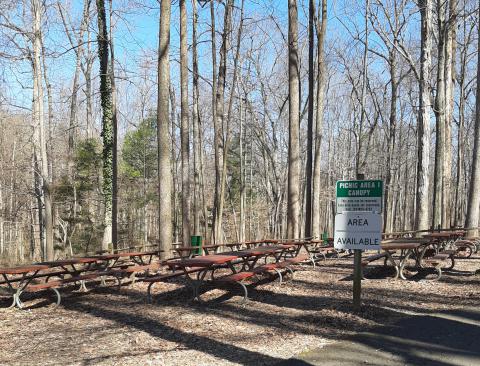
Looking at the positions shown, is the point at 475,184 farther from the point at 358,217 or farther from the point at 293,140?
the point at 358,217

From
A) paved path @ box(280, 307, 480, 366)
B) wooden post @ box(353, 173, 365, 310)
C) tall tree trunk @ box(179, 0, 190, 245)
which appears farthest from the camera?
tall tree trunk @ box(179, 0, 190, 245)

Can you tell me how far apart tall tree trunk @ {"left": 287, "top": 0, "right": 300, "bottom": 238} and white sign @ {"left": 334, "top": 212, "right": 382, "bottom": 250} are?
7138 mm

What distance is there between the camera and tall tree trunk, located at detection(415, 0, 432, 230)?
37.1 ft

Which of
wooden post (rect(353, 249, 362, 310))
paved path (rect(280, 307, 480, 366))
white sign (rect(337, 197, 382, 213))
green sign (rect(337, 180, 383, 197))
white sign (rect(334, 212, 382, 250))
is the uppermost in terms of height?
green sign (rect(337, 180, 383, 197))

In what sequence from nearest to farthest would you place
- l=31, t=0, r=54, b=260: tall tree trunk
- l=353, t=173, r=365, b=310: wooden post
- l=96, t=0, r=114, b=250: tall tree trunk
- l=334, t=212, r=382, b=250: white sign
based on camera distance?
1. l=334, t=212, r=382, b=250: white sign
2. l=353, t=173, r=365, b=310: wooden post
3. l=31, t=0, r=54, b=260: tall tree trunk
4. l=96, t=0, r=114, b=250: tall tree trunk

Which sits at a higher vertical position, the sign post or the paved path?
the sign post

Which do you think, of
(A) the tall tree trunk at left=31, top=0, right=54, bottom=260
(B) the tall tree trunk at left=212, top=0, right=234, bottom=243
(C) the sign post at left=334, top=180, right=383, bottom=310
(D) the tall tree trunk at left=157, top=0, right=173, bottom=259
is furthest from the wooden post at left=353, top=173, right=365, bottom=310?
(A) the tall tree trunk at left=31, top=0, right=54, bottom=260

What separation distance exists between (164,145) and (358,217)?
516 cm

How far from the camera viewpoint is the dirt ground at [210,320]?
425 cm

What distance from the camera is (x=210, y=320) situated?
5492 millimetres

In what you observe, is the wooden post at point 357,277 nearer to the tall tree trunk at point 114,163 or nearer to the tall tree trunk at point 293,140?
the tall tree trunk at point 293,140

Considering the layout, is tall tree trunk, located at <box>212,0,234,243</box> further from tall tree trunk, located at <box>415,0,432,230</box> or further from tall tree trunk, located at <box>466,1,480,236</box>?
tall tree trunk, located at <box>466,1,480,236</box>

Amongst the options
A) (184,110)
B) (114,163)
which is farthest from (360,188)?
(114,163)

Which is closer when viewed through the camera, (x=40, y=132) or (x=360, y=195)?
(x=360, y=195)
